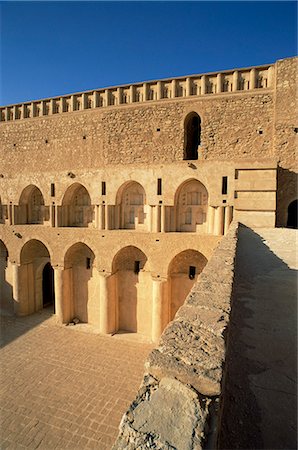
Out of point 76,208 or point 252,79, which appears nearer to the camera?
point 252,79

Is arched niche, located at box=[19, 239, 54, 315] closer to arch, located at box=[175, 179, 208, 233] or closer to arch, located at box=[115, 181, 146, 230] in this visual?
arch, located at box=[115, 181, 146, 230]

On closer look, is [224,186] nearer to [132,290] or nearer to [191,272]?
[191,272]

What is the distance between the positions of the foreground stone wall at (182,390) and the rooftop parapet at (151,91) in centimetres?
1188

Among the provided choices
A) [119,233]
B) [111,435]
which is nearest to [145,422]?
[111,435]

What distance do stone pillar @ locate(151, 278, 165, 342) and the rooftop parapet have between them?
884 cm

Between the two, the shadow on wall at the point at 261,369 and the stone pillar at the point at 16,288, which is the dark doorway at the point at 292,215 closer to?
the shadow on wall at the point at 261,369

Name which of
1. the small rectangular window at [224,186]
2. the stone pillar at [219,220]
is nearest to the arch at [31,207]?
the stone pillar at [219,220]

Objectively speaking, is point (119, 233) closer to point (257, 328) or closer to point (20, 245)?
point (20, 245)

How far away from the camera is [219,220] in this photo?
10.9 metres

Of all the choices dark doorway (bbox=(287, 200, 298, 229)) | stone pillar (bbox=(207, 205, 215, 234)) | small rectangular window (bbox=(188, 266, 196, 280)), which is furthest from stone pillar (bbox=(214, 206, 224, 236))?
dark doorway (bbox=(287, 200, 298, 229))

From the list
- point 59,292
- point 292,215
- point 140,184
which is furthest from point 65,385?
point 292,215

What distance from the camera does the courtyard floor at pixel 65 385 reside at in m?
6.85

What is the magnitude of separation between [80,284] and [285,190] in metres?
11.2

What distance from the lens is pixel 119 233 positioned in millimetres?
12258
